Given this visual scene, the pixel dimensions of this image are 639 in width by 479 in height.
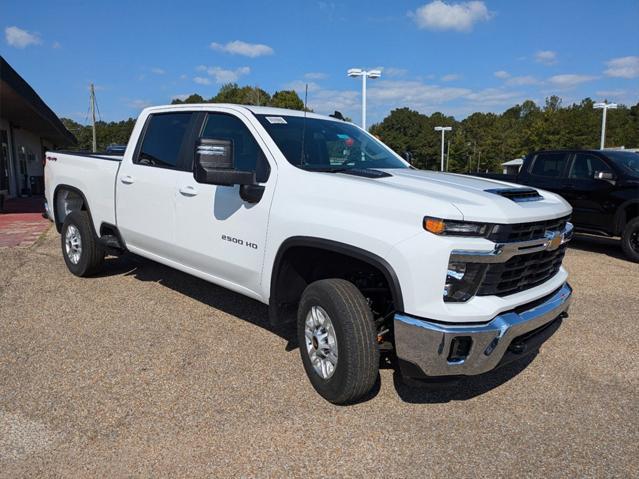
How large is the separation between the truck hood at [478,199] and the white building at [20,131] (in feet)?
41.2

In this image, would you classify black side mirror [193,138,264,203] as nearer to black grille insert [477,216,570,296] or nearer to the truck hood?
the truck hood

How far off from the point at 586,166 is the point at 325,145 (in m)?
6.55

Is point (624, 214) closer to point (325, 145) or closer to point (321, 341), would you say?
point (325, 145)

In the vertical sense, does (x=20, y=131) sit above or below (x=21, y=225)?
above

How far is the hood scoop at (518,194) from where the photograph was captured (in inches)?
126

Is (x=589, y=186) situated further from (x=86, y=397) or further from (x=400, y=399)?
(x=86, y=397)

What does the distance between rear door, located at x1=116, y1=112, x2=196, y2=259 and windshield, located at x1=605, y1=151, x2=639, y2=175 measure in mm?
7248

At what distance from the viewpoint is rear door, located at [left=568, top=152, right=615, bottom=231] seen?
8469 millimetres

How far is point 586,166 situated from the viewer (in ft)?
29.4

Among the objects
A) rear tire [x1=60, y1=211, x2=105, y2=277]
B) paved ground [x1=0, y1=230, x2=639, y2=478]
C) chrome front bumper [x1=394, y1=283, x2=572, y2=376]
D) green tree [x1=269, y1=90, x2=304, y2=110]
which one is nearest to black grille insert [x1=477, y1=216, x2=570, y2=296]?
chrome front bumper [x1=394, y1=283, x2=572, y2=376]

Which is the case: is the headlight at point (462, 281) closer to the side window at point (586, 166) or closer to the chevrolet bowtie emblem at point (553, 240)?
the chevrolet bowtie emblem at point (553, 240)

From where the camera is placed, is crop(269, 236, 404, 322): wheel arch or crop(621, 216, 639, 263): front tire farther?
crop(621, 216, 639, 263): front tire

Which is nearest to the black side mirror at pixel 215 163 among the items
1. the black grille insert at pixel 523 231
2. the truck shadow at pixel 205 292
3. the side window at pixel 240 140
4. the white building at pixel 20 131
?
the side window at pixel 240 140

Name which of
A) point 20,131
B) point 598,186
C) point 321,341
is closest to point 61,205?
point 321,341
